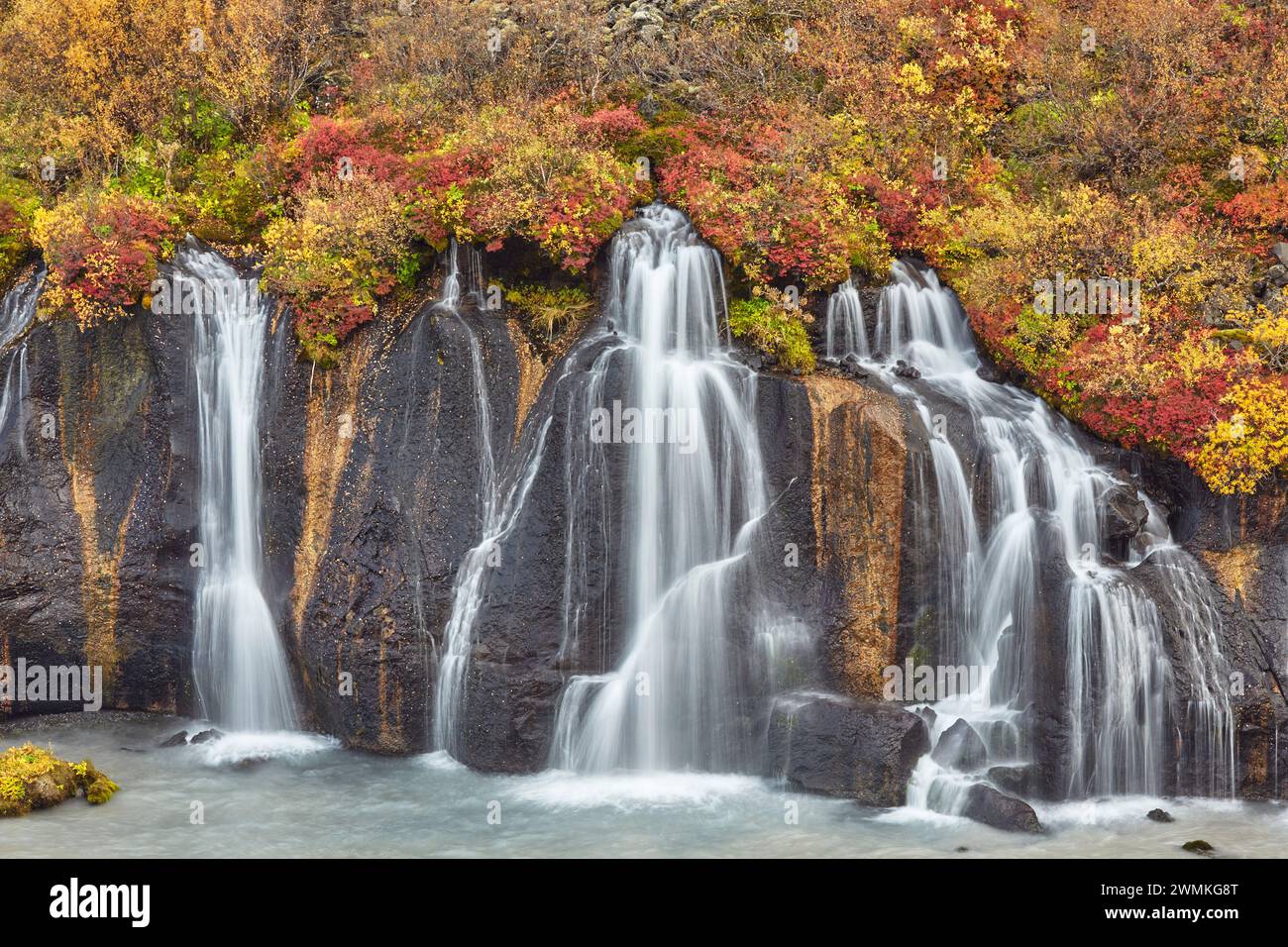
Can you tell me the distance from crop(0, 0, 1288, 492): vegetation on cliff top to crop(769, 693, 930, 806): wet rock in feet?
20.0

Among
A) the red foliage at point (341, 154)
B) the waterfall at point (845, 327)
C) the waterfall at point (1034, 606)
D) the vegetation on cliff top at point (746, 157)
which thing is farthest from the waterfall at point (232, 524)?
the waterfall at point (1034, 606)

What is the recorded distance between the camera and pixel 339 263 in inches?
745

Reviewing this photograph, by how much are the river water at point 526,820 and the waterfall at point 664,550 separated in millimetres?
686

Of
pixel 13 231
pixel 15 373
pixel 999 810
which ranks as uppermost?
pixel 13 231

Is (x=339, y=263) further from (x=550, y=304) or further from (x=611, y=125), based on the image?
(x=611, y=125)

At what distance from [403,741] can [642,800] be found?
4.31 meters

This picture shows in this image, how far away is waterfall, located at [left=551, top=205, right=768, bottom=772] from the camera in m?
16.7

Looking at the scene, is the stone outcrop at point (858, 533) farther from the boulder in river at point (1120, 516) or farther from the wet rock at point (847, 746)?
the boulder in river at point (1120, 516)

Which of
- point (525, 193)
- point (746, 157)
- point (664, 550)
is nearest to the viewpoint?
point (664, 550)

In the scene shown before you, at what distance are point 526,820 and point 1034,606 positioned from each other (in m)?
7.91

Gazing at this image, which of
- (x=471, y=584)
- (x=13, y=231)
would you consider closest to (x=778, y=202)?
(x=471, y=584)

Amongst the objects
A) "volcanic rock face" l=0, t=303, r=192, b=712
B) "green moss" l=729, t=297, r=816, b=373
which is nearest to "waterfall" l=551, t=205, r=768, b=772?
"green moss" l=729, t=297, r=816, b=373

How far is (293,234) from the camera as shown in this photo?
64.0 ft
